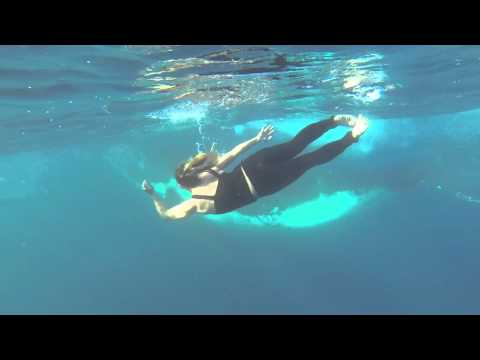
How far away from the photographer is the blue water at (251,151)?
1321 centimetres

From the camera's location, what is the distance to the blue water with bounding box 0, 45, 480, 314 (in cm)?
1321

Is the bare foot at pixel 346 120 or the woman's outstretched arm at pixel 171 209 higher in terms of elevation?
the bare foot at pixel 346 120

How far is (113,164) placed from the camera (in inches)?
1662

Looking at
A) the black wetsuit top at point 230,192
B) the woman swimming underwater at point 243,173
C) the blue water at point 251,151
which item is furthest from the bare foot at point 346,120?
the blue water at point 251,151

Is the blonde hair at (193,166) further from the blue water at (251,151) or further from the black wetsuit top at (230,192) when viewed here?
the blue water at (251,151)

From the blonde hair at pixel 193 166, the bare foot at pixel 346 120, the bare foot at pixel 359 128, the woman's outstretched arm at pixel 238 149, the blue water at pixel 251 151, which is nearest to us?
the blonde hair at pixel 193 166

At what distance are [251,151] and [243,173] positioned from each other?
21.4 meters

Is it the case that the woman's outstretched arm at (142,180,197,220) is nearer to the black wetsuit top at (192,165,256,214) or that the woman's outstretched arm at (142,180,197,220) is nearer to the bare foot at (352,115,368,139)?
the black wetsuit top at (192,165,256,214)

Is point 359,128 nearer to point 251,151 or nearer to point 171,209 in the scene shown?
point 171,209

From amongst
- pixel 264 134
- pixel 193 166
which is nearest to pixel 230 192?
pixel 193 166

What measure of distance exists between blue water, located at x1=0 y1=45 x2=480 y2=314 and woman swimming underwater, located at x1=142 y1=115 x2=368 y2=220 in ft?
12.4

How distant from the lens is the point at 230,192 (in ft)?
24.2
